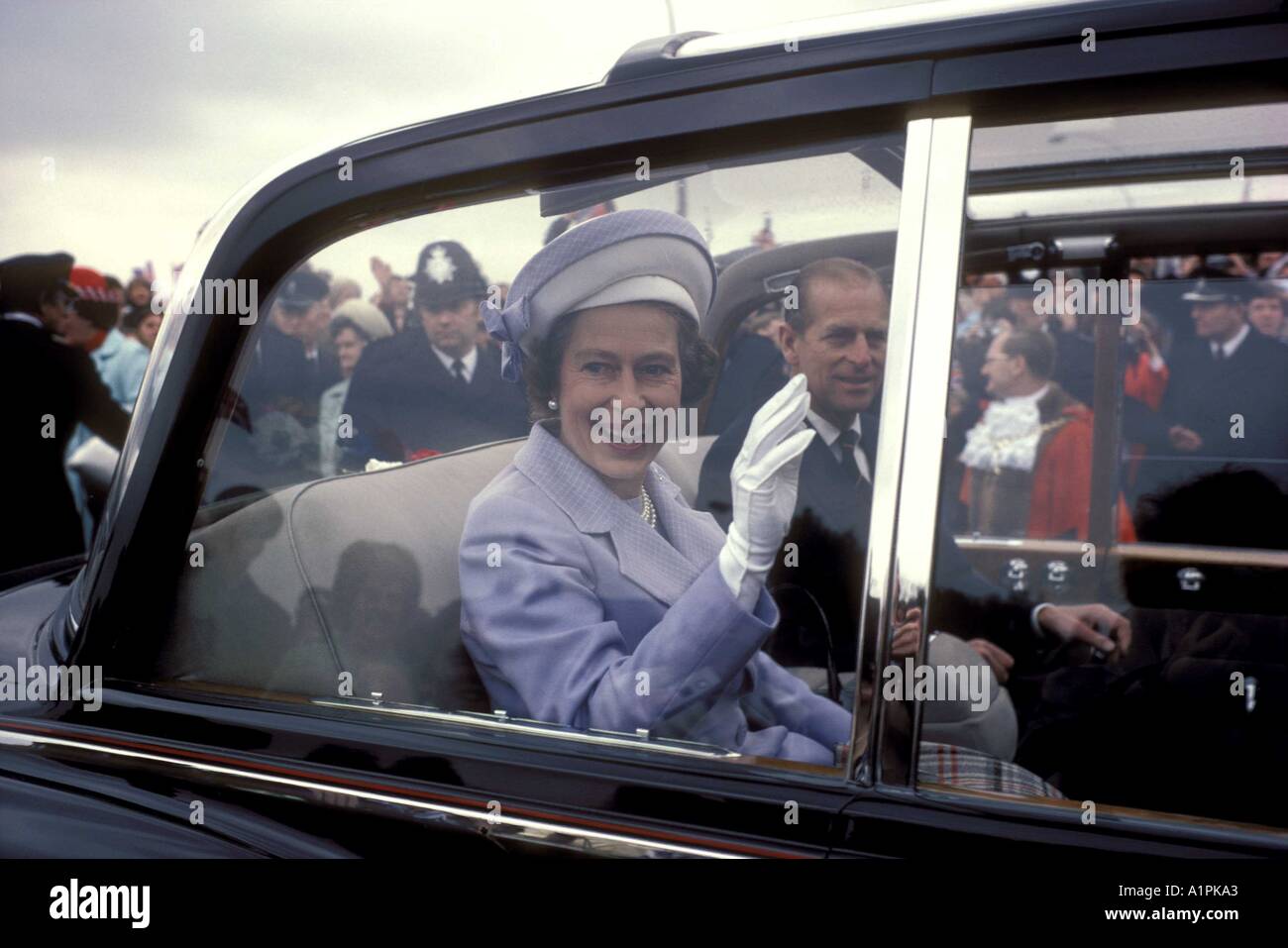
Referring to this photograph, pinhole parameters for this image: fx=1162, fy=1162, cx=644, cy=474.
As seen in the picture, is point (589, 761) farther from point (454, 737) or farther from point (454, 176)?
point (454, 176)

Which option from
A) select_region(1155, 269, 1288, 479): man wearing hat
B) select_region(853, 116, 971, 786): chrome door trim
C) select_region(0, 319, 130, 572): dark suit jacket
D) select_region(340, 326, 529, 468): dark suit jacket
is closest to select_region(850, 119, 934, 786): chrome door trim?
select_region(853, 116, 971, 786): chrome door trim

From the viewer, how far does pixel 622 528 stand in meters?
1.53

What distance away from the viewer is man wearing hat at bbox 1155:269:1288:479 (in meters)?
2.13

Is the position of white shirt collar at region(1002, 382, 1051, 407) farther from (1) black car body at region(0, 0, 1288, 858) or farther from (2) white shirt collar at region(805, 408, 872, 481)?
(2) white shirt collar at region(805, 408, 872, 481)

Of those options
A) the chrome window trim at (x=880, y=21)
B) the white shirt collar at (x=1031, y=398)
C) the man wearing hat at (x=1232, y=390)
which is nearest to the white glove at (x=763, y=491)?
the chrome window trim at (x=880, y=21)

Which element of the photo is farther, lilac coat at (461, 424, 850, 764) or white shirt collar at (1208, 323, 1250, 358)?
white shirt collar at (1208, 323, 1250, 358)

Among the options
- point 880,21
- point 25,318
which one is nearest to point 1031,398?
point 880,21

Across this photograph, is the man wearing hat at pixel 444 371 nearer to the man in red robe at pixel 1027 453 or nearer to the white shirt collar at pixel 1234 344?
the man in red robe at pixel 1027 453

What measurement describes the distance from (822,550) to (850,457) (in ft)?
0.39

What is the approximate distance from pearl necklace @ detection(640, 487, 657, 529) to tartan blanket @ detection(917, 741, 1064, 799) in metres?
0.45

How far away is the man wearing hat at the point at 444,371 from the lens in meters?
1.51

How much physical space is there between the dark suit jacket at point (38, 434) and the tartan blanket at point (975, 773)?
17.0 feet

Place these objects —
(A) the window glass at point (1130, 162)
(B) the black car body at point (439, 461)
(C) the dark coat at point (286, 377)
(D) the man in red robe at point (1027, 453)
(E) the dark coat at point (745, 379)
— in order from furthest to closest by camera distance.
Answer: (D) the man in red robe at point (1027, 453) → (C) the dark coat at point (286, 377) → (E) the dark coat at point (745, 379) → (A) the window glass at point (1130, 162) → (B) the black car body at point (439, 461)
